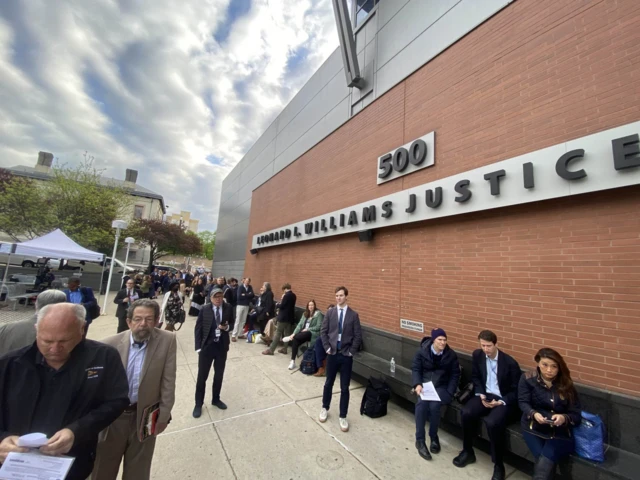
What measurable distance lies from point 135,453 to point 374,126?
23.8 ft

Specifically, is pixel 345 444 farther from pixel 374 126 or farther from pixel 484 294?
pixel 374 126

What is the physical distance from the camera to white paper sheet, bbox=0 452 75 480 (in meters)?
1.29

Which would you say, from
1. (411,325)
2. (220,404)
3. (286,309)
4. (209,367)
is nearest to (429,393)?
(411,325)

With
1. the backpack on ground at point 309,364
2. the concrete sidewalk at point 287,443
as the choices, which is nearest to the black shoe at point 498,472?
the concrete sidewalk at point 287,443

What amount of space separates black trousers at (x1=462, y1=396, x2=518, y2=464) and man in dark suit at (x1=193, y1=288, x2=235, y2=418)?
340cm

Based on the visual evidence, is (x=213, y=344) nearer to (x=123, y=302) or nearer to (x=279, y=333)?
(x=279, y=333)

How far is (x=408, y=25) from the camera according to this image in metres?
6.25

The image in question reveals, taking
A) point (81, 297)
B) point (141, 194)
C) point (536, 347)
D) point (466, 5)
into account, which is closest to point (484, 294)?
point (536, 347)

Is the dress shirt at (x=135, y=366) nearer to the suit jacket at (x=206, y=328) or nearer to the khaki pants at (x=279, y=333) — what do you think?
the suit jacket at (x=206, y=328)

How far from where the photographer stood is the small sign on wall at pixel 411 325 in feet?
16.7

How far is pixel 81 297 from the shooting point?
5.69 metres

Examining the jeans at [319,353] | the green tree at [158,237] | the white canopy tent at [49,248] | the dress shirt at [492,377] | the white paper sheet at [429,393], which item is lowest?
the jeans at [319,353]

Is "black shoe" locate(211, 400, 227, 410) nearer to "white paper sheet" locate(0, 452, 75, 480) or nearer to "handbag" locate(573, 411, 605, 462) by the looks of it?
"white paper sheet" locate(0, 452, 75, 480)

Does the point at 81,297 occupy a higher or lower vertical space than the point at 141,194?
lower
